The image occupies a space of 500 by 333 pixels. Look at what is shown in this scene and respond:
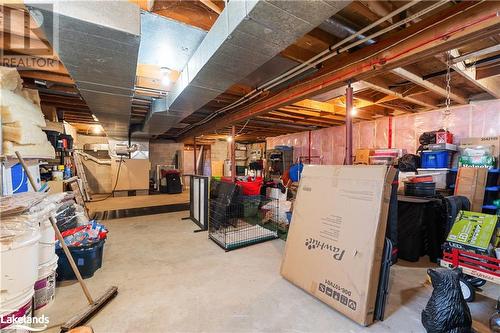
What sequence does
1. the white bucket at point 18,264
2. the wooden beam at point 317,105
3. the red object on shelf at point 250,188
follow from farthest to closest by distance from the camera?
the red object on shelf at point 250,188 < the wooden beam at point 317,105 < the white bucket at point 18,264

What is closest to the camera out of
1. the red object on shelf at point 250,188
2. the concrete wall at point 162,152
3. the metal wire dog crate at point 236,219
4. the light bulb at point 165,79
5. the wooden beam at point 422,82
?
the wooden beam at point 422,82

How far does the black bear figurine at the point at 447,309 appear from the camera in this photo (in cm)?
140

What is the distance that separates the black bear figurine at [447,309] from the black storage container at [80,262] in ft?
9.64

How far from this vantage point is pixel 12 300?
1.29 m

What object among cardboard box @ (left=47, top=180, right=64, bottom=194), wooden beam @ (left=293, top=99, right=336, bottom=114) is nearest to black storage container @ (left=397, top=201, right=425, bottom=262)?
wooden beam @ (left=293, top=99, right=336, bottom=114)

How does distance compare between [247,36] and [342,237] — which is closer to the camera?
[247,36]

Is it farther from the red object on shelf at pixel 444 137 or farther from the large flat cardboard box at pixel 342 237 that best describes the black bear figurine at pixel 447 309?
the red object on shelf at pixel 444 137

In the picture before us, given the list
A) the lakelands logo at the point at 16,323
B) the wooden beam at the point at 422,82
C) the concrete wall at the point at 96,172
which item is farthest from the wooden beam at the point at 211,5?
the concrete wall at the point at 96,172

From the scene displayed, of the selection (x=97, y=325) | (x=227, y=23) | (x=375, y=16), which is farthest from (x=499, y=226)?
(x=97, y=325)

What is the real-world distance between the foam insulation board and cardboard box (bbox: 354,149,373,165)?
5831 mm

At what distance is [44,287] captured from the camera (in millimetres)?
1766

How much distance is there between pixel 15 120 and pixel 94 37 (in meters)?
1.42

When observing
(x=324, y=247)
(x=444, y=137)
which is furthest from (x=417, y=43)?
(x=444, y=137)

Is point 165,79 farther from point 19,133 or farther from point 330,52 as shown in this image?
point 330,52
